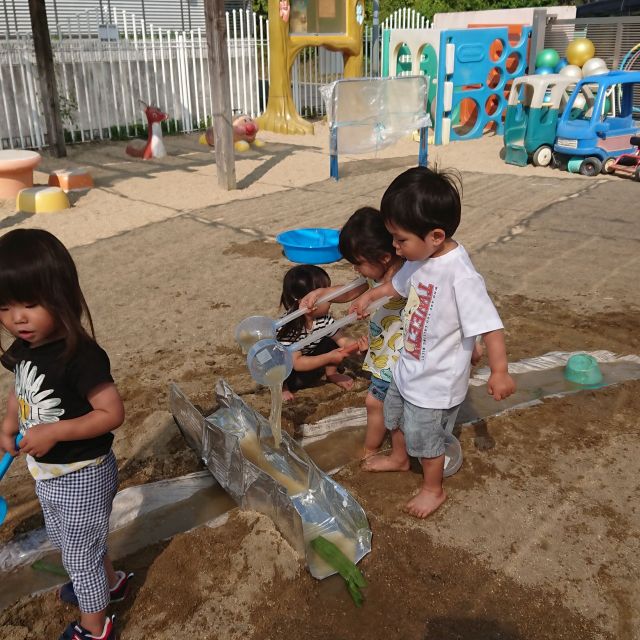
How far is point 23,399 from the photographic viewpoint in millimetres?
1669

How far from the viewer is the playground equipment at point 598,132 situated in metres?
8.47

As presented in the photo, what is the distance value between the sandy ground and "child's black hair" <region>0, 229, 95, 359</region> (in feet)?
3.08

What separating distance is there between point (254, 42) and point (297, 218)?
8.07 meters

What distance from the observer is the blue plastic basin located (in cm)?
482

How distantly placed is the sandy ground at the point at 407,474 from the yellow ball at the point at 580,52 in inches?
287

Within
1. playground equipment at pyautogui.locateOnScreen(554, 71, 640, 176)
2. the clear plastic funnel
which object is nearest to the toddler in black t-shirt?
the clear plastic funnel

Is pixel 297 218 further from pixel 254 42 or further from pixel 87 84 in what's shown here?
pixel 254 42

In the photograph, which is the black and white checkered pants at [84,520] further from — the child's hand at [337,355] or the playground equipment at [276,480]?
the child's hand at [337,355]

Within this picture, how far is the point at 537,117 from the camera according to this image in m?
9.16

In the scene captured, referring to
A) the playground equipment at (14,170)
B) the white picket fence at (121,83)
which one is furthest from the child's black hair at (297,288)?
the white picket fence at (121,83)

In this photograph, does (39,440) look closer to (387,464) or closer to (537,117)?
(387,464)

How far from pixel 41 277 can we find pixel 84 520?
0.63 m

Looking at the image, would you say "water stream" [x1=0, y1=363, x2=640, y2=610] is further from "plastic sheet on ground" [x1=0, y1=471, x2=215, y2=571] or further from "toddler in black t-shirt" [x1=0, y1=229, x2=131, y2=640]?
"toddler in black t-shirt" [x1=0, y1=229, x2=131, y2=640]

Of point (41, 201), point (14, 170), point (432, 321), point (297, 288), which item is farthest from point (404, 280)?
point (14, 170)
